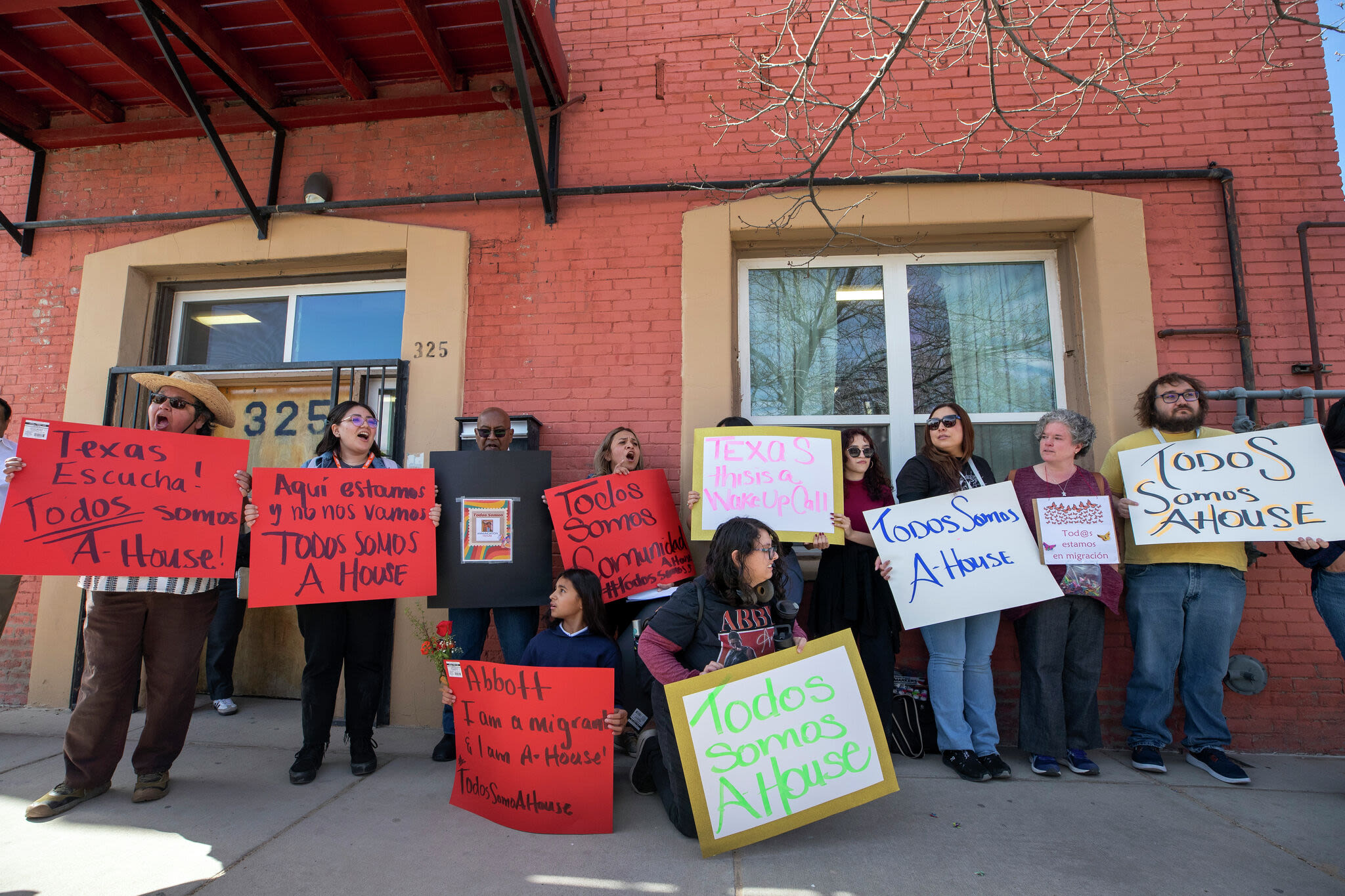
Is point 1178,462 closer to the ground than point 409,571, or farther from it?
farther from it

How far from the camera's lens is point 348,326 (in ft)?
17.0

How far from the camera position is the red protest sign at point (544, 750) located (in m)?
2.82

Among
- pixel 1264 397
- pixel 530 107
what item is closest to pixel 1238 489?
pixel 1264 397

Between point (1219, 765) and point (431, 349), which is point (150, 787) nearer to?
point (431, 349)

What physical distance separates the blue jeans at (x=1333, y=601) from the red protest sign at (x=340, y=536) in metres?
4.55

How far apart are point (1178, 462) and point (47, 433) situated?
5.48 m

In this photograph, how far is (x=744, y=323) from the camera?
4.88 m

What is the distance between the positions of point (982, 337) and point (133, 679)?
5290 millimetres

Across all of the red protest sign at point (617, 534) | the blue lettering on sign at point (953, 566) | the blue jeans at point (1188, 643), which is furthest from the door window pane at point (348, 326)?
the blue jeans at point (1188, 643)

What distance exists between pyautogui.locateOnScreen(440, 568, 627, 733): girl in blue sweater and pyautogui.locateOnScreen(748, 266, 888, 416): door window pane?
1.96 metres

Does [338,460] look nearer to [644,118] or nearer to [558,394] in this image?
[558,394]

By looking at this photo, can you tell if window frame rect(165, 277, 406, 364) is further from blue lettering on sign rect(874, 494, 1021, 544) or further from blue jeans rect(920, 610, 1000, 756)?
blue jeans rect(920, 610, 1000, 756)

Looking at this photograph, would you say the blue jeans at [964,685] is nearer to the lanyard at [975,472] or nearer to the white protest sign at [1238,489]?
the lanyard at [975,472]

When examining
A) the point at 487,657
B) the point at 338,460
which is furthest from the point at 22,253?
the point at 487,657
